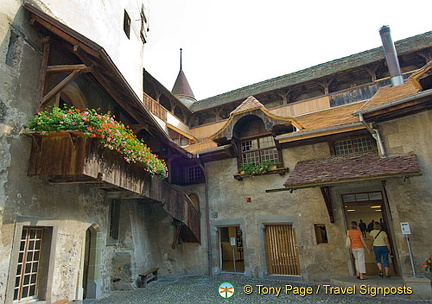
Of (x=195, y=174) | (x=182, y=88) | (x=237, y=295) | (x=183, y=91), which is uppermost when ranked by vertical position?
(x=182, y=88)

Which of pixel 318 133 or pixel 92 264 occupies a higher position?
pixel 318 133

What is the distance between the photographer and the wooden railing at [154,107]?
44.4ft

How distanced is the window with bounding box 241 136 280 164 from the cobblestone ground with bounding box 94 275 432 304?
4.48 m

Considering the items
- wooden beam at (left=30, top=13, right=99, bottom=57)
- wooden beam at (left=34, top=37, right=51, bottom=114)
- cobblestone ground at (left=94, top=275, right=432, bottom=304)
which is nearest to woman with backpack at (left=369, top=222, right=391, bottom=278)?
cobblestone ground at (left=94, top=275, right=432, bottom=304)

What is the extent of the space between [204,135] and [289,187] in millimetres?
9927

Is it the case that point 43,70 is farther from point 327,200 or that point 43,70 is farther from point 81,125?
point 327,200

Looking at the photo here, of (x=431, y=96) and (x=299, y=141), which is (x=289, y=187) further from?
(x=431, y=96)

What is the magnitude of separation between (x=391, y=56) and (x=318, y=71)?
3.75 metres

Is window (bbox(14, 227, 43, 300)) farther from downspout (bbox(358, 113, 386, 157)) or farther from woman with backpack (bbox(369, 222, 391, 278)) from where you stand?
woman with backpack (bbox(369, 222, 391, 278))

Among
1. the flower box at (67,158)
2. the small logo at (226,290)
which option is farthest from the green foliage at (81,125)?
the small logo at (226,290)

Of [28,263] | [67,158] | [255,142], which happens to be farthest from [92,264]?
[255,142]

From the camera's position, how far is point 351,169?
7.74m

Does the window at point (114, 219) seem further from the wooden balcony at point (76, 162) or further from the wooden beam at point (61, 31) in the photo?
the wooden beam at point (61, 31)

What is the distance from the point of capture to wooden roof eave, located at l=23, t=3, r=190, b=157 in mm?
6000
